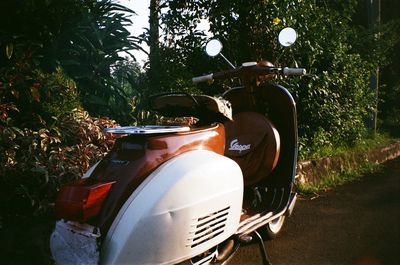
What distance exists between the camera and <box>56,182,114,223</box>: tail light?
201 cm

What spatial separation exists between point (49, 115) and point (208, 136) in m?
2.19

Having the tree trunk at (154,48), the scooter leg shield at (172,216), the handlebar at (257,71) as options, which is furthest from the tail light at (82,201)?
the tree trunk at (154,48)

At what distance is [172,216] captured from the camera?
6.56 feet

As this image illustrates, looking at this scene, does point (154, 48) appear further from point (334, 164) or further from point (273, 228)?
point (273, 228)

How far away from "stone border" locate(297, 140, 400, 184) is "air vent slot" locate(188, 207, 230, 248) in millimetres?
3338

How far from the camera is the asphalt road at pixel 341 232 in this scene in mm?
3221

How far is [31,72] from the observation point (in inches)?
153

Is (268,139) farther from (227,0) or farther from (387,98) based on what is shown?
(387,98)

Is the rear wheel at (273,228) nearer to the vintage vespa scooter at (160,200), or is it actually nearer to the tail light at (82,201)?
the vintage vespa scooter at (160,200)

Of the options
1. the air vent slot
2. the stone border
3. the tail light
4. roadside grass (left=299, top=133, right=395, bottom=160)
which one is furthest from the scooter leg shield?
roadside grass (left=299, top=133, right=395, bottom=160)

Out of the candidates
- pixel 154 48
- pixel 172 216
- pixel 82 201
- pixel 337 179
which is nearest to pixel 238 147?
pixel 172 216

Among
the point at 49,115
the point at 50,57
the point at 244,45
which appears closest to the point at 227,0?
the point at 244,45

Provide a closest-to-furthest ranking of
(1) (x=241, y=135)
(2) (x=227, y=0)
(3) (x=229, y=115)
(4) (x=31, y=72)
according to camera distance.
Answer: (3) (x=229, y=115)
(1) (x=241, y=135)
(4) (x=31, y=72)
(2) (x=227, y=0)

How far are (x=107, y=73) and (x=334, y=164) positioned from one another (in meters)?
3.56
